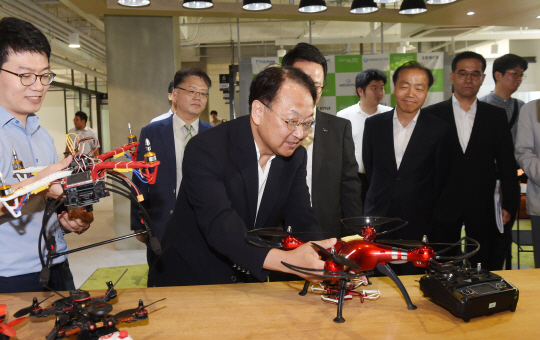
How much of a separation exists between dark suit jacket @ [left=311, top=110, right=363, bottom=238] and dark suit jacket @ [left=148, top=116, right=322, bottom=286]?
45 centimetres

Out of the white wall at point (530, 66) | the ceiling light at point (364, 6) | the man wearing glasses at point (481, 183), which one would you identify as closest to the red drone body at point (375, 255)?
the man wearing glasses at point (481, 183)

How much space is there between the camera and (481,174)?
2.86 m

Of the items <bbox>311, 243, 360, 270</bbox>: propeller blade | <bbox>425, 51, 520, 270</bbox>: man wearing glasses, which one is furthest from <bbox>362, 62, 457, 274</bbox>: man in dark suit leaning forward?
<bbox>311, 243, 360, 270</bbox>: propeller blade

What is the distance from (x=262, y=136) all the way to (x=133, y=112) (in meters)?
4.36

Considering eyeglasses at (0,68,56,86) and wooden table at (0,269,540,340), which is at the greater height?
eyeglasses at (0,68,56,86)

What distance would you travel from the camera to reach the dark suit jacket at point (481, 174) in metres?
2.83

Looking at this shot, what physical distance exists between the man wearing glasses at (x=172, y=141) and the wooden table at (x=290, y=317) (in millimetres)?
1307

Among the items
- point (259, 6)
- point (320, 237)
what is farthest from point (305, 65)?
point (259, 6)

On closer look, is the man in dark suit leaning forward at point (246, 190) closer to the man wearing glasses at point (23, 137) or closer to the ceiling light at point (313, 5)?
the man wearing glasses at point (23, 137)

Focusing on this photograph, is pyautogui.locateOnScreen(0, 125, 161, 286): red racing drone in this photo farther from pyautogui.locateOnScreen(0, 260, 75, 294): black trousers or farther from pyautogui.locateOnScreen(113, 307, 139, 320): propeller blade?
pyautogui.locateOnScreen(0, 260, 75, 294): black trousers

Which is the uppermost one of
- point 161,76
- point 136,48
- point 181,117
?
point 136,48

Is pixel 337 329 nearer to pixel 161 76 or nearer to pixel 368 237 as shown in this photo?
pixel 368 237

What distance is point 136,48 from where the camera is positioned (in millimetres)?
5523

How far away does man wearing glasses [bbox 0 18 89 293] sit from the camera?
1.52 metres
